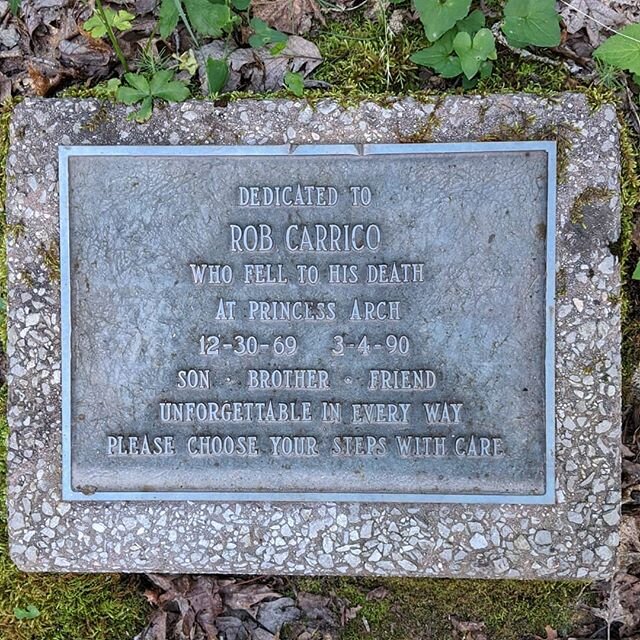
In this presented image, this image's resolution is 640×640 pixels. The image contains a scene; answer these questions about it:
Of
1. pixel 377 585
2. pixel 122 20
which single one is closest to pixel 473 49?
pixel 122 20

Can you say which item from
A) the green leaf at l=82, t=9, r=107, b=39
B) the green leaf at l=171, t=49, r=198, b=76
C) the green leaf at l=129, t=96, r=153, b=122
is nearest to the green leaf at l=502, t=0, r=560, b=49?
the green leaf at l=171, t=49, r=198, b=76

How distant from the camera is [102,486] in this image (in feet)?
8.50

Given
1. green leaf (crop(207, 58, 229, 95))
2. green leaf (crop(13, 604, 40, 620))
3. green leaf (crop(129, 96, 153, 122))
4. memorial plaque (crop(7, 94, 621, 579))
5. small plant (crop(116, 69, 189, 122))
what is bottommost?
green leaf (crop(13, 604, 40, 620))

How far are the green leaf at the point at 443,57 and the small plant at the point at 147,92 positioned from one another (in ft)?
2.98

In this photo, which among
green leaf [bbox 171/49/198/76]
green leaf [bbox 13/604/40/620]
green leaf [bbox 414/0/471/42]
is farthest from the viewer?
green leaf [bbox 13/604/40/620]

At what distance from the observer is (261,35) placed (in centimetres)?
257

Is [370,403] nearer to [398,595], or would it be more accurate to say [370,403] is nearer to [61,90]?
[398,595]

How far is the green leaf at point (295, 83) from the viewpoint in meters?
2.54

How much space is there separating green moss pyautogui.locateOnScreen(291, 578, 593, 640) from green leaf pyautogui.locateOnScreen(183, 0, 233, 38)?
236cm

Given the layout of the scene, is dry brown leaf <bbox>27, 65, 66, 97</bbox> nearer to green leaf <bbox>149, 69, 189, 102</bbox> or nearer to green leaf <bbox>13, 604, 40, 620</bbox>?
green leaf <bbox>149, 69, 189, 102</bbox>

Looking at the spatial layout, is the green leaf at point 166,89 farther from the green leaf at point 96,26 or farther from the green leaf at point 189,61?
the green leaf at point 96,26

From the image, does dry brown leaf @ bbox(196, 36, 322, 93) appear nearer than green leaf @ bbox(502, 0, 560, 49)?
No

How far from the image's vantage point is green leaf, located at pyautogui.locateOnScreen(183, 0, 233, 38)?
2.51 metres

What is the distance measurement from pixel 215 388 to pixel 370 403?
603 mm
